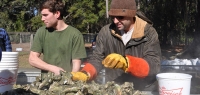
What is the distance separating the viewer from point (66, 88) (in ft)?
7.13

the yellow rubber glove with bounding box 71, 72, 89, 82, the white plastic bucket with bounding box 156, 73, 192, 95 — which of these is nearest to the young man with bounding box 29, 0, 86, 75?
the yellow rubber glove with bounding box 71, 72, 89, 82

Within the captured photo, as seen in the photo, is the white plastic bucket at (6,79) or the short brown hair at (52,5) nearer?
the white plastic bucket at (6,79)

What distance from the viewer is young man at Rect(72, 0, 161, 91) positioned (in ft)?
8.12

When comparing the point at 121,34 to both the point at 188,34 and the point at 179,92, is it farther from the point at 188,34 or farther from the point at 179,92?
the point at 188,34

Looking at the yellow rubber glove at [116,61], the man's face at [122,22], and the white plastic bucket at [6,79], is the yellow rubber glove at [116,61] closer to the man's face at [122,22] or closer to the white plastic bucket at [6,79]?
the man's face at [122,22]

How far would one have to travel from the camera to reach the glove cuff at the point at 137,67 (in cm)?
236

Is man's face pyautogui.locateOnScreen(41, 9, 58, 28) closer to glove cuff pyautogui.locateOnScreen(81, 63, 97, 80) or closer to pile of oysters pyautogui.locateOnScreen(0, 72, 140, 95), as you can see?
glove cuff pyautogui.locateOnScreen(81, 63, 97, 80)

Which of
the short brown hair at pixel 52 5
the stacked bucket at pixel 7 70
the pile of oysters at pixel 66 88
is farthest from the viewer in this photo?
the short brown hair at pixel 52 5

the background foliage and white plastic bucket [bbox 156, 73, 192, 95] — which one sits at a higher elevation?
white plastic bucket [bbox 156, 73, 192, 95]

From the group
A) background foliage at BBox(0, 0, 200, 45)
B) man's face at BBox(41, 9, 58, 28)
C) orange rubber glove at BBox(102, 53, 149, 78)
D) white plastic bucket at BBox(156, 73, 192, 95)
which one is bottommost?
background foliage at BBox(0, 0, 200, 45)

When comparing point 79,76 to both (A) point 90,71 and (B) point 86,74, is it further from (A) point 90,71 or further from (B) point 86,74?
(A) point 90,71

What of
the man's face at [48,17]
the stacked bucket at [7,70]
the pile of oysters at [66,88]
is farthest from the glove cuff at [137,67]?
the man's face at [48,17]

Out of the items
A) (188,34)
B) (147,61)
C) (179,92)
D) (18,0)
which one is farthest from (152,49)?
(18,0)

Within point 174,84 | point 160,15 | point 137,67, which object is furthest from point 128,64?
point 160,15
